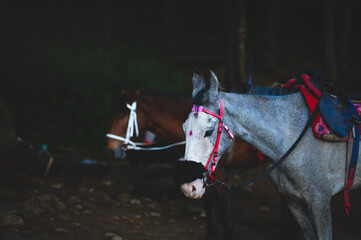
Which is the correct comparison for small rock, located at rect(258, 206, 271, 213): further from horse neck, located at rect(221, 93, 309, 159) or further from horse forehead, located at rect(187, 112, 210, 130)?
horse forehead, located at rect(187, 112, 210, 130)

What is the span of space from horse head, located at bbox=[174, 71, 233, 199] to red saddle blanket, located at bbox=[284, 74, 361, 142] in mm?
765

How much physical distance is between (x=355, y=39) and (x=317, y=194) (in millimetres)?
14723

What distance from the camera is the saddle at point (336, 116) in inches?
117

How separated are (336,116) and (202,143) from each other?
1.21 m

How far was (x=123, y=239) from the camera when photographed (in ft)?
15.0

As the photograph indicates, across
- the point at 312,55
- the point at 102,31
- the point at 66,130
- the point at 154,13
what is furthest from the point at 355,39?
the point at 66,130

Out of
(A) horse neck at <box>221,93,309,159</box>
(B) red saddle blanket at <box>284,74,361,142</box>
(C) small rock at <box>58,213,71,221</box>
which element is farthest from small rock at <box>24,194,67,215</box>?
(B) red saddle blanket at <box>284,74,361,142</box>

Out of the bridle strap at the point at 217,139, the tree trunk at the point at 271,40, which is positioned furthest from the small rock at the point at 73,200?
the tree trunk at the point at 271,40

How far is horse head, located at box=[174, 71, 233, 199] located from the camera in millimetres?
2682

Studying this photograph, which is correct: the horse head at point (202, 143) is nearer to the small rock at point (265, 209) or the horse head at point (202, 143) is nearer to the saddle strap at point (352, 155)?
the saddle strap at point (352, 155)

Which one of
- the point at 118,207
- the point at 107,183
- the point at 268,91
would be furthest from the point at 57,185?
the point at 268,91

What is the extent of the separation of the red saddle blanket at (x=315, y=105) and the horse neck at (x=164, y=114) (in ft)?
6.52

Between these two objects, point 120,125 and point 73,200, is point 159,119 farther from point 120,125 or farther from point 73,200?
point 73,200

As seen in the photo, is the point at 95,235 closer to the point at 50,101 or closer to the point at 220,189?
the point at 220,189
